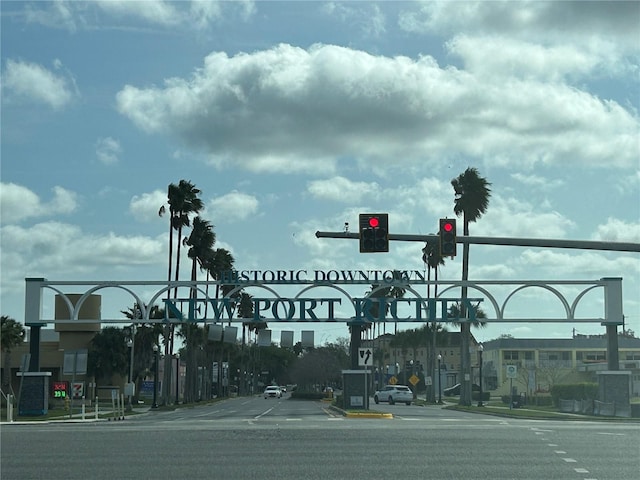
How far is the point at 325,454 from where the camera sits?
19.9 meters

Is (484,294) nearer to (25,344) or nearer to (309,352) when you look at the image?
(25,344)

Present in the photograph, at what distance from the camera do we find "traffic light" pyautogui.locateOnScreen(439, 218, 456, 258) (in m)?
26.2

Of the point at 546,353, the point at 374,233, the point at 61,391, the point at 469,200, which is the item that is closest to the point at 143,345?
the point at 61,391

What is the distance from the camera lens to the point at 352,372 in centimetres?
4959

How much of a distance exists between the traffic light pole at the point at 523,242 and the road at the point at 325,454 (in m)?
4.80

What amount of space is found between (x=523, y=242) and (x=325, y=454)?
9388mm

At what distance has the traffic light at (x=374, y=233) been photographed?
26.1 m

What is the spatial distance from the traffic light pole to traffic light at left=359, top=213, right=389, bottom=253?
0.37 m

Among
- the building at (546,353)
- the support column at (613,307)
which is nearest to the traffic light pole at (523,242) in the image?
the support column at (613,307)

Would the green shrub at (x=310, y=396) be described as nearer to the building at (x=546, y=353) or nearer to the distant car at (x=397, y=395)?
the distant car at (x=397, y=395)

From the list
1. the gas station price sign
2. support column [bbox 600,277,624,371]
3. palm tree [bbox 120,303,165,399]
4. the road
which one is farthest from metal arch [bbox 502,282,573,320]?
palm tree [bbox 120,303,165,399]

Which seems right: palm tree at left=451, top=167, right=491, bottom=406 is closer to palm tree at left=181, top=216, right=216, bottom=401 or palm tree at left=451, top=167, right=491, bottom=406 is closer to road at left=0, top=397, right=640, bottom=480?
palm tree at left=181, top=216, right=216, bottom=401

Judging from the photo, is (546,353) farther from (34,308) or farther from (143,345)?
(34,308)

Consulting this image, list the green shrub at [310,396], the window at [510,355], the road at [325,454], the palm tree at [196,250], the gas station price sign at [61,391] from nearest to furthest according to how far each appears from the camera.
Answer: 1. the road at [325,454]
2. the gas station price sign at [61,391]
3. the palm tree at [196,250]
4. the green shrub at [310,396]
5. the window at [510,355]
